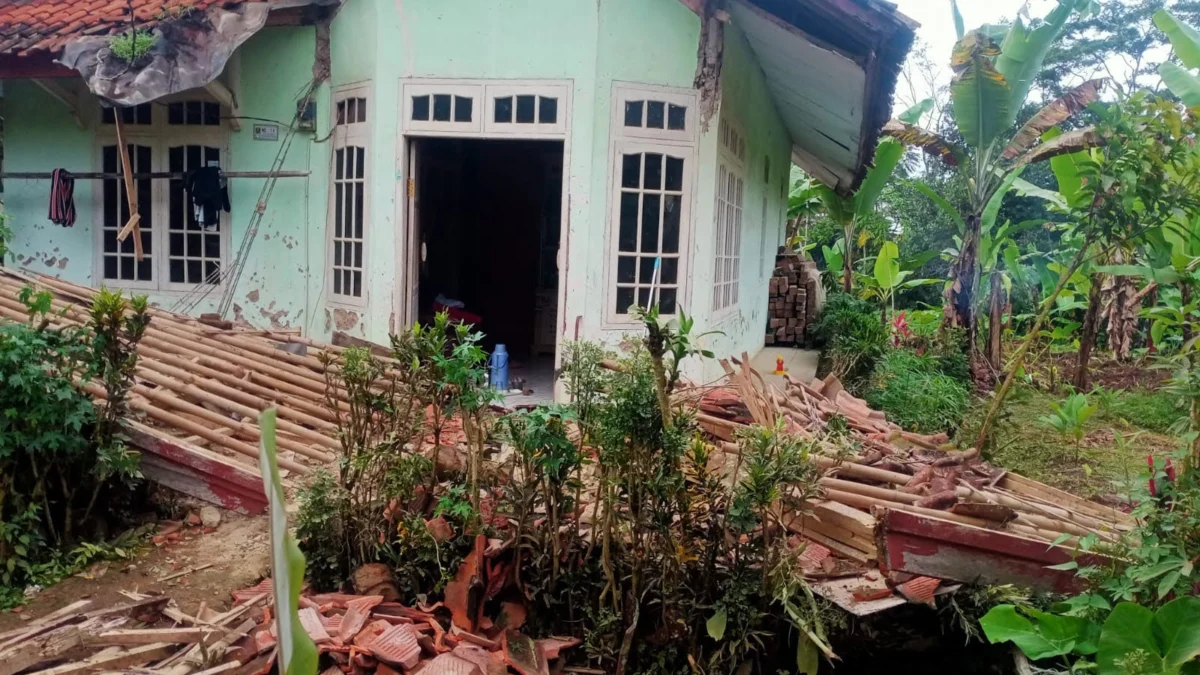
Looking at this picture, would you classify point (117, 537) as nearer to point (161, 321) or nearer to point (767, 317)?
point (161, 321)

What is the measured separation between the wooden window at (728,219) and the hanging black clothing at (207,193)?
451 centimetres

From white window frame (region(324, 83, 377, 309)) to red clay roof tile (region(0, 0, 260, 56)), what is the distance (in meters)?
1.22

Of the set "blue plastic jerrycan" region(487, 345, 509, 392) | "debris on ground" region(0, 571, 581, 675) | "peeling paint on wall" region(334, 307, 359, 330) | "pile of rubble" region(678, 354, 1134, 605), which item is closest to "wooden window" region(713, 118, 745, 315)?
"blue plastic jerrycan" region(487, 345, 509, 392)

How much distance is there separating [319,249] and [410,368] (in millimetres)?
4111

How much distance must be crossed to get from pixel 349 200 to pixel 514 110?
1745mm

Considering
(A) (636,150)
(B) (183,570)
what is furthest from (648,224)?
(B) (183,570)

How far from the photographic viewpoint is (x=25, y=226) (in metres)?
8.22

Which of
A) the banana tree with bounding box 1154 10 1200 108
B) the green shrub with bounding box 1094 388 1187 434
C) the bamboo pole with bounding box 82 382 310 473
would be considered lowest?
the green shrub with bounding box 1094 388 1187 434

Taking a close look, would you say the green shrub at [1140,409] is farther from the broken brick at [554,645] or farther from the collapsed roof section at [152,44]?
the collapsed roof section at [152,44]

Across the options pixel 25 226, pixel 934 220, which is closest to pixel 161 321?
pixel 25 226

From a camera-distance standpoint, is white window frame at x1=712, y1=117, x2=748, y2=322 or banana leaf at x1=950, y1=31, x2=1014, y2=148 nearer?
white window frame at x1=712, y1=117, x2=748, y2=322

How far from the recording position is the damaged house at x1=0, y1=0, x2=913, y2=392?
261 inches

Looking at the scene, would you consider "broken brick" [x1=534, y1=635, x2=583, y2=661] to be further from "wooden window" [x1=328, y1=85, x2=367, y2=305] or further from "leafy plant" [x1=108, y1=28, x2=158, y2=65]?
"leafy plant" [x1=108, y1=28, x2=158, y2=65]

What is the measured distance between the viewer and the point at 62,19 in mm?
7516
